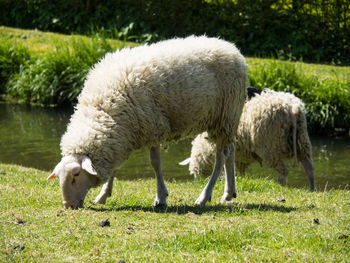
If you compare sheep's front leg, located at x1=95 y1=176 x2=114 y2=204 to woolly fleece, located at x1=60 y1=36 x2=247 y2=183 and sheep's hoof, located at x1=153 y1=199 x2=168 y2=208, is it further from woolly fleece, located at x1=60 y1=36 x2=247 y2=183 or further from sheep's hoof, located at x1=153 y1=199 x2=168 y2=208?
sheep's hoof, located at x1=153 y1=199 x2=168 y2=208

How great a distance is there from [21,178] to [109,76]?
220cm

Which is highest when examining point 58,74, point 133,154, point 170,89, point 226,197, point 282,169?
point 170,89

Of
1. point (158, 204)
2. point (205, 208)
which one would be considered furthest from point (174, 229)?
point (158, 204)

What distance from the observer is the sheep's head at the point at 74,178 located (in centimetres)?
511

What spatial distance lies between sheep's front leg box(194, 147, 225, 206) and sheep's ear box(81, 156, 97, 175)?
1240mm

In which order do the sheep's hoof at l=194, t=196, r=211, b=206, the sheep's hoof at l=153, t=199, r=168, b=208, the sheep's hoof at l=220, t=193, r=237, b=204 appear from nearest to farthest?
the sheep's hoof at l=153, t=199, r=168, b=208
the sheep's hoof at l=194, t=196, r=211, b=206
the sheep's hoof at l=220, t=193, r=237, b=204

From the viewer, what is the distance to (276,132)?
7758 millimetres

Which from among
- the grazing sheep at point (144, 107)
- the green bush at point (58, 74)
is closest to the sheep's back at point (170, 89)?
the grazing sheep at point (144, 107)

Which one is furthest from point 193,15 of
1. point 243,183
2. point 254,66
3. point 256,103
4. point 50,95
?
point 243,183

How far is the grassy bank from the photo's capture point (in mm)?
11297

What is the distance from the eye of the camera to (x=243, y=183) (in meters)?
6.76

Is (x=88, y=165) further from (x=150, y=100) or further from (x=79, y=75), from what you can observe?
(x=79, y=75)

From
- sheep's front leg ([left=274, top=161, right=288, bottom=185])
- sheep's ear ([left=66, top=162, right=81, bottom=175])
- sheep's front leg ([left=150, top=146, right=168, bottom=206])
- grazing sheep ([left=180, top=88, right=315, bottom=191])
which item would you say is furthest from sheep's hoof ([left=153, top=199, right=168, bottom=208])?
sheep's front leg ([left=274, top=161, right=288, bottom=185])

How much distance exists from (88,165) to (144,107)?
80 cm
